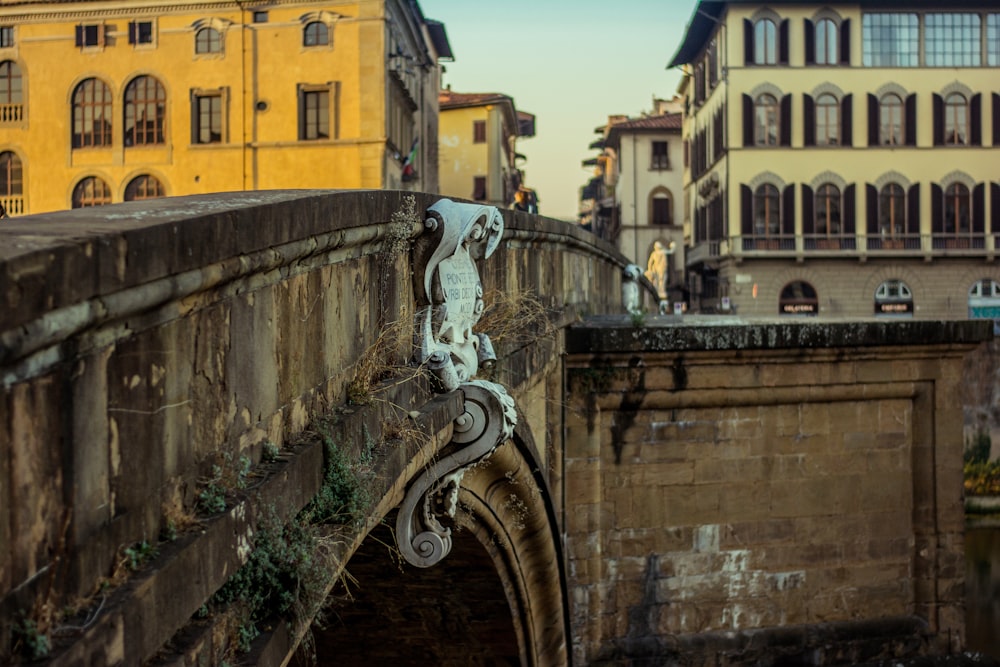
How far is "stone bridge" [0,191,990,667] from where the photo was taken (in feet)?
6.57

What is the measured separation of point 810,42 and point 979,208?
7.45 meters

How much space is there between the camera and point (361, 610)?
796cm

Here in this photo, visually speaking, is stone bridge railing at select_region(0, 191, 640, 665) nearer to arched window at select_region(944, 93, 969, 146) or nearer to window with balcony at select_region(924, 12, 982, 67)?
arched window at select_region(944, 93, 969, 146)

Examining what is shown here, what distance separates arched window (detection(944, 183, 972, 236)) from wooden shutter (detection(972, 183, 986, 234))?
151 millimetres

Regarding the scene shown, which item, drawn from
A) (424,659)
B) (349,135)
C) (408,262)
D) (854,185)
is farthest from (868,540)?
(854,185)

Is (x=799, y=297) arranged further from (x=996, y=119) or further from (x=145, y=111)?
(x=145, y=111)

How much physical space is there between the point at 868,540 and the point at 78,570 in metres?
9.84

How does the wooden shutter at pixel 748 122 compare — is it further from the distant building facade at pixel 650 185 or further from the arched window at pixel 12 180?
the arched window at pixel 12 180

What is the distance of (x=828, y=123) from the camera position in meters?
39.4

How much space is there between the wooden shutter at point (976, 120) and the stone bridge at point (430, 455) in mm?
30502

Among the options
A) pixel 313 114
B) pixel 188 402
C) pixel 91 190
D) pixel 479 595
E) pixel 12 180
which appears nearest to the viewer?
pixel 188 402

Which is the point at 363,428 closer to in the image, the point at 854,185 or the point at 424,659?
the point at 424,659

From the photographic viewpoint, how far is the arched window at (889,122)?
129ft

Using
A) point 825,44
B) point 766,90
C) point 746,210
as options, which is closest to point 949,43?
point 825,44
